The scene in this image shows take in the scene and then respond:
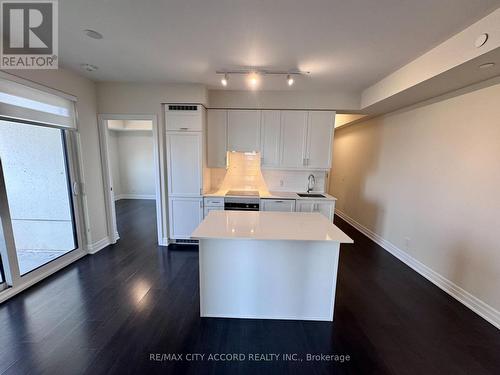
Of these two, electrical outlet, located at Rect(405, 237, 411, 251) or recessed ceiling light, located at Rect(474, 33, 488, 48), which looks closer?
recessed ceiling light, located at Rect(474, 33, 488, 48)

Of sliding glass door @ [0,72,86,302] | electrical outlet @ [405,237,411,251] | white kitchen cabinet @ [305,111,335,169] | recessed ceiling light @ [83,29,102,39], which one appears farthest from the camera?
white kitchen cabinet @ [305,111,335,169]

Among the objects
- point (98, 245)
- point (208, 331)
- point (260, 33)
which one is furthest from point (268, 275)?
point (98, 245)

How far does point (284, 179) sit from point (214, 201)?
5.02ft

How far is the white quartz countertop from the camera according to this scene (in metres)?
1.86

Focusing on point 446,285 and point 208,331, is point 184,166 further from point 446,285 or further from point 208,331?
point 446,285

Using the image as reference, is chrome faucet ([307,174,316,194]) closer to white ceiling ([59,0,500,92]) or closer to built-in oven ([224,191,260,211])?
built-in oven ([224,191,260,211])

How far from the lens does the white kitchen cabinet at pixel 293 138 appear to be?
3.83 meters

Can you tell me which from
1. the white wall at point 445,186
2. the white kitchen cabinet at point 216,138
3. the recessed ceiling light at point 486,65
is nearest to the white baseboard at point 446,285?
the white wall at point 445,186

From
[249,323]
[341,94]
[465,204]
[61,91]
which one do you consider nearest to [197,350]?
[249,323]

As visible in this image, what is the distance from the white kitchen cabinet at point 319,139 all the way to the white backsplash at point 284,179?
350mm

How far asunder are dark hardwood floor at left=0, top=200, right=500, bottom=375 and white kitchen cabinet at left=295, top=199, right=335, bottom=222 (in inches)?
47.8

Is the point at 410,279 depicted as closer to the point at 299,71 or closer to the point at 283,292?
the point at 283,292

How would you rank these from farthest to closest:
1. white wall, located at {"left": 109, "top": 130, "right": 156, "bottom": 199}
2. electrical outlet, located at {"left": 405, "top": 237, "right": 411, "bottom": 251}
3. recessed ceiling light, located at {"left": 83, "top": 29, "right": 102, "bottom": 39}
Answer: white wall, located at {"left": 109, "top": 130, "right": 156, "bottom": 199}, electrical outlet, located at {"left": 405, "top": 237, "right": 411, "bottom": 251}, recessed ceiling light, located at {"left": 83, "top": 29, "right": 102, "bottom": 39}

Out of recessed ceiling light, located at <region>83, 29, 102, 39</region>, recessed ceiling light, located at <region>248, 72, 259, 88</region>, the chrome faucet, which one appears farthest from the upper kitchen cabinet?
the chrome faucet
